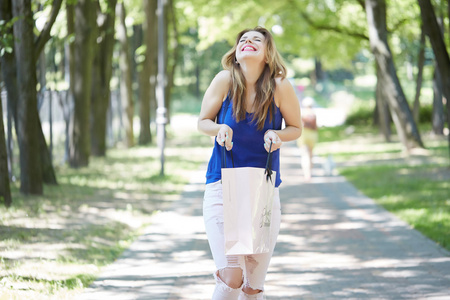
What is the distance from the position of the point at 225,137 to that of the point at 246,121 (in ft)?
0.97

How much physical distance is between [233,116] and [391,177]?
12.5 meters

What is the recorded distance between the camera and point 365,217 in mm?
11555

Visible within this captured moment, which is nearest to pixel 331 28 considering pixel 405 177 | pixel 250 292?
pixel 405 177

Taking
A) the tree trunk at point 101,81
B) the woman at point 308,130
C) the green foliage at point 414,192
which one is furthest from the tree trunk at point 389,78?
the tree trunk at point 101,81

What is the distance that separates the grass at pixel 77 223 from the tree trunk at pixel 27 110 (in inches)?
15.4

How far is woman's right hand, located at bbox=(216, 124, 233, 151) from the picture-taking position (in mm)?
4453

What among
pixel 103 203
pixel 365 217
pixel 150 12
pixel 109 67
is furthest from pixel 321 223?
pixel 150 12

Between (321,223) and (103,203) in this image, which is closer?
(321,223)

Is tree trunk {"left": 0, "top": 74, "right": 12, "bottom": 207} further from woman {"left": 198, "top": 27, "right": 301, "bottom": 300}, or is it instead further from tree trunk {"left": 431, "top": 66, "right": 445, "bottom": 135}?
tree trunk {"left": 431, "top": 66, "right": 445, "bottom": 135}

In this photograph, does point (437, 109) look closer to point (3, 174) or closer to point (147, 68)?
point (147, 68)

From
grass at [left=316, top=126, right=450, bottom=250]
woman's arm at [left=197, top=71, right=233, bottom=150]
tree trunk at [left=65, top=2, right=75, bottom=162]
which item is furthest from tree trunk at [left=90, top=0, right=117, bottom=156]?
woman's arm at [left=197, top=71, right=233, bottom=150]

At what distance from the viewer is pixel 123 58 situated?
1076 inches

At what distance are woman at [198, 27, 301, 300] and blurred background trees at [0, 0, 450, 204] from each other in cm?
674

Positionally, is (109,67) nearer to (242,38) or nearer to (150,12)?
(150,12)
